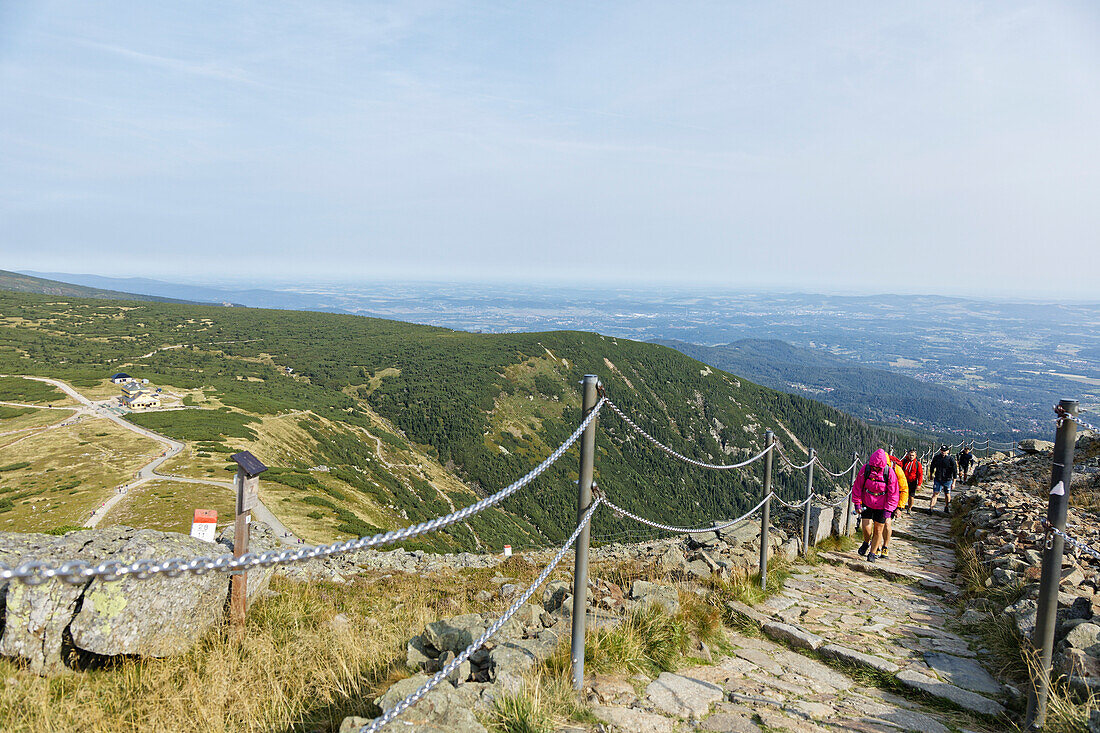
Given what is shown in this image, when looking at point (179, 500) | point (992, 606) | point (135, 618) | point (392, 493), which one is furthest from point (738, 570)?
point (392, 493)

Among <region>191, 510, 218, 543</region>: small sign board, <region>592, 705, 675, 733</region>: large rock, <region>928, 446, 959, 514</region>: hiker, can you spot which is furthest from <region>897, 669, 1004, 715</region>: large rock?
<region>928, 446, 959, 514</region>: hiker

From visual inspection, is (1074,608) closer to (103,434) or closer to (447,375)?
(103,434)

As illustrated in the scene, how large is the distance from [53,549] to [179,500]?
25.1 metres

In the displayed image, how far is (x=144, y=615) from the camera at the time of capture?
441 centimetres

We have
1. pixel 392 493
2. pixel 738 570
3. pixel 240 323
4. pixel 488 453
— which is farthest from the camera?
pixel 240 323

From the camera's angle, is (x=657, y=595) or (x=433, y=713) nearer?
(x=433, y=713)

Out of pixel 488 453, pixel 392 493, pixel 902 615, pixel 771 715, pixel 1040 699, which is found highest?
pixel 1040 699

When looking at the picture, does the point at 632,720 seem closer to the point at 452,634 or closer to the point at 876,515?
the point at 452,634

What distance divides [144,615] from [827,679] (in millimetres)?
5713

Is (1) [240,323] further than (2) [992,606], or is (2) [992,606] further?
(1) [240,323]

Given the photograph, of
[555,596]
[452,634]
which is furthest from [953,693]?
[452,634]

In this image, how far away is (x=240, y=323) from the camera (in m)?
143

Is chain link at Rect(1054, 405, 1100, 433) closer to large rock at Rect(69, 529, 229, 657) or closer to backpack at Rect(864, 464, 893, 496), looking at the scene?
backpack at Rect(864, 464, 893, 496)

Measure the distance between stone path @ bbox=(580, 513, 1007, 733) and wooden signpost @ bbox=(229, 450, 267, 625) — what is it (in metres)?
3.40
